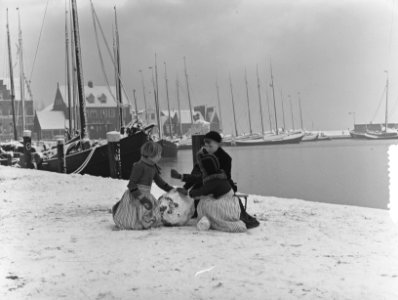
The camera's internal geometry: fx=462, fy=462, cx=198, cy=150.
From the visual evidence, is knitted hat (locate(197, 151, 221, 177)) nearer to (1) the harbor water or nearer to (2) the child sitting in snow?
(2) the child sitting in snow

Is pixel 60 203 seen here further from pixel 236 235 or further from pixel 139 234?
pixel 236 235

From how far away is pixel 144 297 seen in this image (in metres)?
2.84

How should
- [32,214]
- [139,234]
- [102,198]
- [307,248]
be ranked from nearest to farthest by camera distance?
[307,248] → [139,234] → [32,214] → [102,198]

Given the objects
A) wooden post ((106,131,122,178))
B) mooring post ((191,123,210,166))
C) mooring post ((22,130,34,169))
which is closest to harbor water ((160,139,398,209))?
mooring post ((22,130,34,169))

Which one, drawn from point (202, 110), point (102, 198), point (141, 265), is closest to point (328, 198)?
point (202, 110)

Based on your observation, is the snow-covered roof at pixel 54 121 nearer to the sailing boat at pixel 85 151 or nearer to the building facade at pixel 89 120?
the building facade at pixel 89 120

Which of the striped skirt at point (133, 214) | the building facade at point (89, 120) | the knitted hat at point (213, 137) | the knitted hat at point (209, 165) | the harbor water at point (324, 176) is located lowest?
the harbor water at point (324, 176)

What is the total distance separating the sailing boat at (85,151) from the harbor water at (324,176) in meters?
3.32

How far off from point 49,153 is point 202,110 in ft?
35.1

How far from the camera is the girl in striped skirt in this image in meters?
4.82

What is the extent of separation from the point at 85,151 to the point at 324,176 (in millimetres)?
10566

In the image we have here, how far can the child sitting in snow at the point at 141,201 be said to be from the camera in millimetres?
4801

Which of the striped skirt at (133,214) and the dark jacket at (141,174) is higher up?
the dark jacket at (141,174)

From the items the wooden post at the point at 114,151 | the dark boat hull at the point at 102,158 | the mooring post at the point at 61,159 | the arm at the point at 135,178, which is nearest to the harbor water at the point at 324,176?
the dark boat hull at the point at 102,158
